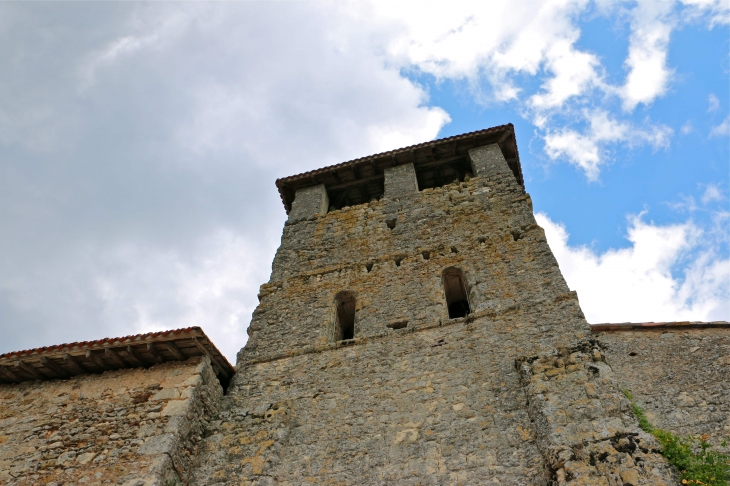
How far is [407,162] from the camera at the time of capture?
47.2 feet

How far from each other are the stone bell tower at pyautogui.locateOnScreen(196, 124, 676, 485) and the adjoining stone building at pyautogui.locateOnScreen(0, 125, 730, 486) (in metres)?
0.03

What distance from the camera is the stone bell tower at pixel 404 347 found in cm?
645

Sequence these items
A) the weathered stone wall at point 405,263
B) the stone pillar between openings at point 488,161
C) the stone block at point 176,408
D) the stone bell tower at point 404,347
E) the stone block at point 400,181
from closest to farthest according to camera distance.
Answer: the stone bell tower at point 404,347 < the stone block at point 176,408 < the weathered stone wall at point 405,263 < the stone pillar between openings at point 488,161 < the stone block at point 400,181

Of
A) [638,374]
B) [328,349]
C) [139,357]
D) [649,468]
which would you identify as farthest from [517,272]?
[139,357]

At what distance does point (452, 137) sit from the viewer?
1434 centimetres

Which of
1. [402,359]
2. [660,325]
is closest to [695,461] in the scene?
[660,325]

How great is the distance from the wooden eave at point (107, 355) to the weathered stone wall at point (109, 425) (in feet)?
0.40

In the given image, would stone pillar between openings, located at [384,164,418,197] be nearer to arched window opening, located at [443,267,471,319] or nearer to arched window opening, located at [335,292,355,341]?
arched window opening, located at [443,267,471,319]

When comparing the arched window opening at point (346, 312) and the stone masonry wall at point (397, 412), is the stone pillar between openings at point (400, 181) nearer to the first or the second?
the arched window opening at point (346, 312)

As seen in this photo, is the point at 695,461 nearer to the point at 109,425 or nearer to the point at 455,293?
the point at 455,293

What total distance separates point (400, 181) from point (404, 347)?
20.3 ft

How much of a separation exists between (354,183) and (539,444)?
9.72 m

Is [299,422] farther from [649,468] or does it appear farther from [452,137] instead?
[452,137]

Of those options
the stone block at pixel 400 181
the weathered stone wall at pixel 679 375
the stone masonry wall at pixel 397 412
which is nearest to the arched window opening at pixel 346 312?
the stone masonry wall at pixel 397 412
